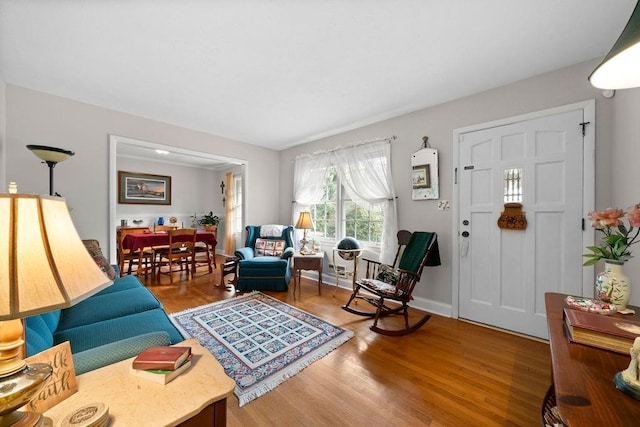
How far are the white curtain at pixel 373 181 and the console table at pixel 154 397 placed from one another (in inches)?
107

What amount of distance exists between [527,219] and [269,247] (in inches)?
130

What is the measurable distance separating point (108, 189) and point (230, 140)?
187 cm

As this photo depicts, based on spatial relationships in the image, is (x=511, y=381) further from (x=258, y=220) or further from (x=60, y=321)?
(x=258, y=220)

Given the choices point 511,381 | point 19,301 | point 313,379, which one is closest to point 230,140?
point 313,379

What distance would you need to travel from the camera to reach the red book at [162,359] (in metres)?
0.88

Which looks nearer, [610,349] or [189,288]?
[610,349]

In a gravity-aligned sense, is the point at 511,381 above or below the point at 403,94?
below

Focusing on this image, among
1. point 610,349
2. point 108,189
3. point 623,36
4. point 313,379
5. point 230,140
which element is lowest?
point 313,379

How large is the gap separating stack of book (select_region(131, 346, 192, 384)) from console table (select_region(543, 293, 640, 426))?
3.79 feet

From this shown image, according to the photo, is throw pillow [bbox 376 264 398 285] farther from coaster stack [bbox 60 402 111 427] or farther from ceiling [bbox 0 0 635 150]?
coaster stack [bbox 60 402 111 427]

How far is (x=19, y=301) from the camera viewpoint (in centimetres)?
50

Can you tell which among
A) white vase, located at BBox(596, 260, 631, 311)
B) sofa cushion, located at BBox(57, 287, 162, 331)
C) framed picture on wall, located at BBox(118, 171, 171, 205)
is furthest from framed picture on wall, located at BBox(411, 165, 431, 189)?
framed picture on wall, located at BBox(118, 171, 171, 205)

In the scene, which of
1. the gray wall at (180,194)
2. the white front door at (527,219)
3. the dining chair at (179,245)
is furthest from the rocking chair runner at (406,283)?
the gray wall at (180,194)

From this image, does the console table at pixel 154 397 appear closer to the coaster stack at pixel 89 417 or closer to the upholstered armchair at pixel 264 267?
the coaster stack at pixel 89 417
